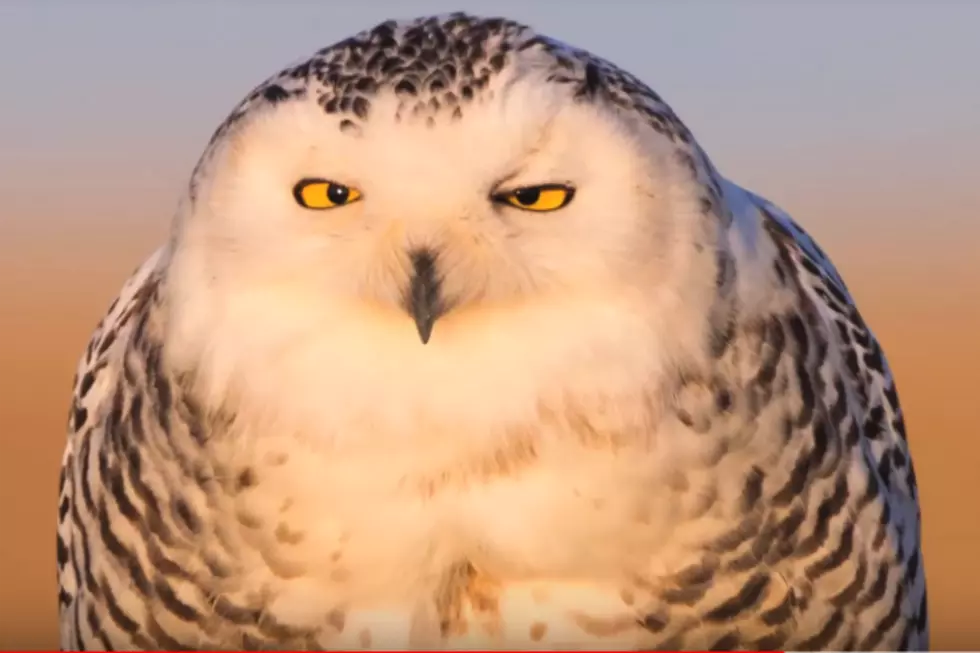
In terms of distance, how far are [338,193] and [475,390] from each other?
21 centimetres

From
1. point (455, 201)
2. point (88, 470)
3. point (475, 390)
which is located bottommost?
point (88, 470)

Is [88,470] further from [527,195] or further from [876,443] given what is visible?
[876,443]

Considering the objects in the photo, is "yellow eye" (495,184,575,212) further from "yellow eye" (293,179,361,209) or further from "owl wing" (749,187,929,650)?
"owl wing" (749,187,929,650)

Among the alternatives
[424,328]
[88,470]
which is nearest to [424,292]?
[424,328]

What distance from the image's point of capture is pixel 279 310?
1.27 metres

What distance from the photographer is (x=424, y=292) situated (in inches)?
47.6

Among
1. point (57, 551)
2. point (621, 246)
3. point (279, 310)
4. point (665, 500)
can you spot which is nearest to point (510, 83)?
point (621, 246)

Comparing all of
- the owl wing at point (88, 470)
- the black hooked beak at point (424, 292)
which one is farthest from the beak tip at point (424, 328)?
the owl wing at point (88, 470)

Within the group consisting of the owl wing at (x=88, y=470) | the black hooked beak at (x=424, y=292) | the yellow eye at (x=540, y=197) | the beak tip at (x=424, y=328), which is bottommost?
the owl wing at (x=88, y=470)

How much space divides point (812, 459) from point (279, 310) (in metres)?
0.50

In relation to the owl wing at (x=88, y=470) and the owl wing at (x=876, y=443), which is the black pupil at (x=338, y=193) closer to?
the owl wing at (x=88, y=470)

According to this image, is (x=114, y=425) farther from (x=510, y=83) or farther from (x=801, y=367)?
(x=801, y=367)

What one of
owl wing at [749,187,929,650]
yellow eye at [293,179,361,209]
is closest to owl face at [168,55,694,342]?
yellow eye at [293,179,361,209]

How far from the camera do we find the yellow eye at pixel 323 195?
3.99ft
